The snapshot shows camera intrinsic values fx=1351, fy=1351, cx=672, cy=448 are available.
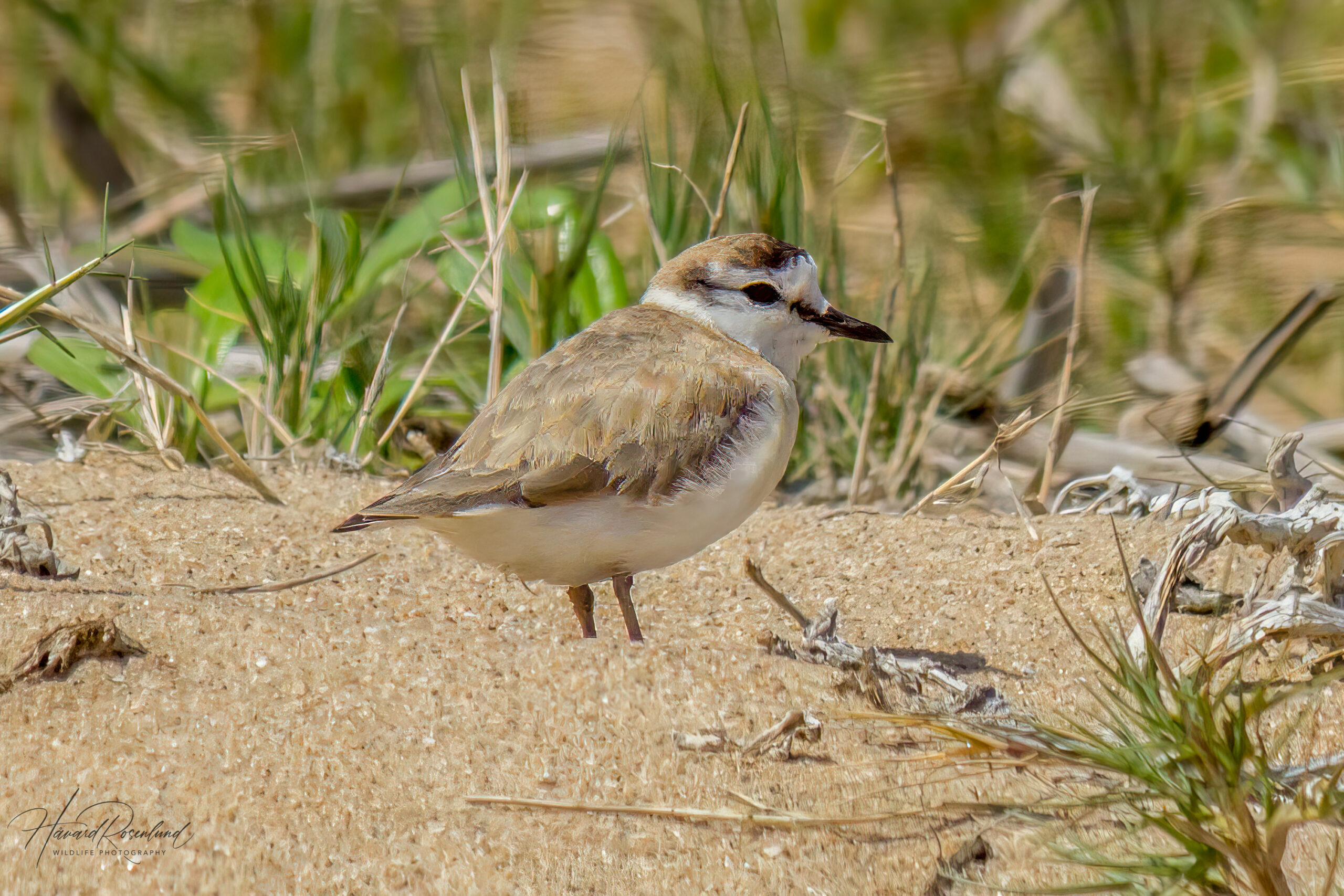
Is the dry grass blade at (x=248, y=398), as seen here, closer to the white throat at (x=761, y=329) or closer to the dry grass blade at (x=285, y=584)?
the dry grass blade at (x=285, y=584)

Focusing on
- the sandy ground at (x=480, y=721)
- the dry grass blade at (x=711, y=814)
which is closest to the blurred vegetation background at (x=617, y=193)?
the sandy ground at (x=480, y=721)

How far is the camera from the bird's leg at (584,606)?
2854mm

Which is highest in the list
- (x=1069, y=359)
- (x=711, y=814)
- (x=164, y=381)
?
(x=164, y=381)

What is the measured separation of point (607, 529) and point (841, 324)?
984 millimetres

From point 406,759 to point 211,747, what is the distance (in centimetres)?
31

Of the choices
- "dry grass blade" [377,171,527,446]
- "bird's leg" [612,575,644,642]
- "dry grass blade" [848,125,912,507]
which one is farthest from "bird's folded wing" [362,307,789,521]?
"dry grass blade" [848,125,912,507]

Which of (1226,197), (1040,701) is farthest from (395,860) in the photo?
(1226,197)

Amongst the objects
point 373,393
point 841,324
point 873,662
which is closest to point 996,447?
point 841,324

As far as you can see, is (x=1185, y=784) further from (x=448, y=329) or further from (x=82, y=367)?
(x=82, y=367)

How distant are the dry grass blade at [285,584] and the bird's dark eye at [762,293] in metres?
1.09

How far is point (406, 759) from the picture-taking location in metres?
2.12

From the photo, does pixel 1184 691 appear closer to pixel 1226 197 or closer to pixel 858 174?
pixel 1226 197

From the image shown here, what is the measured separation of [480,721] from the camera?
2227mm

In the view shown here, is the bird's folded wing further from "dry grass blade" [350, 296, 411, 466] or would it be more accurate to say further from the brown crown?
"dry grass blade" [350, 296, 411, 466]
